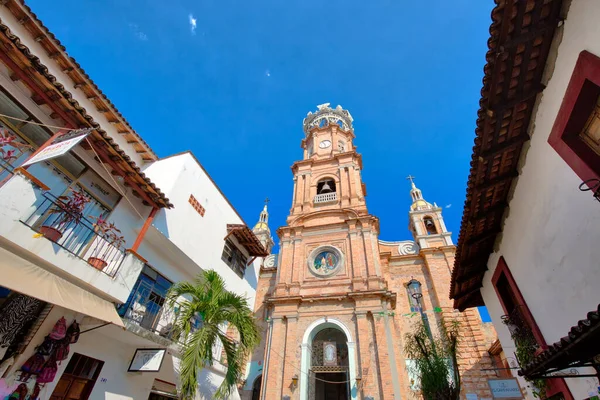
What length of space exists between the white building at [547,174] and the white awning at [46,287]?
28.7ft

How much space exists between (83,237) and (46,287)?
6.72ft

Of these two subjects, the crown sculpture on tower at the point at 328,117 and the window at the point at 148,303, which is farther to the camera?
the crown sculpture on tower at the point at 328,117

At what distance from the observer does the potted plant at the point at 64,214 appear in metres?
6.71

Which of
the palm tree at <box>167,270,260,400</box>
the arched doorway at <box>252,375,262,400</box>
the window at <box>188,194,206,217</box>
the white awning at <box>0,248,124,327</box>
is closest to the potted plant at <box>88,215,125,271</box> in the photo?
the white awning at <box>0,248,124,327</box>

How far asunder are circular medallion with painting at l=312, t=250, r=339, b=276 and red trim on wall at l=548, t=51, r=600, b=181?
14.9 m

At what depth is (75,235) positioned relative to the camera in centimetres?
768

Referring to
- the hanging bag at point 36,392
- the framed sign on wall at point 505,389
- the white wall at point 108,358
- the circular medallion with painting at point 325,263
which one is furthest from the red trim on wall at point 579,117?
the framed sign on wall at point 505,389

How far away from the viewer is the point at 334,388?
57.5 ft

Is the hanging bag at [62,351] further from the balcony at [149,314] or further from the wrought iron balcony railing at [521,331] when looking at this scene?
the wrought iron balcony railing at [521,331]

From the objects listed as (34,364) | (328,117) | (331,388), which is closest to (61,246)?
(34,364)

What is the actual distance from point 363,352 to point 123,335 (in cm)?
1101

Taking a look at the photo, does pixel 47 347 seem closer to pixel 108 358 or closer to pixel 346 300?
pixel 108 358

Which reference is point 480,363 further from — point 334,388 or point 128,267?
point 128,267

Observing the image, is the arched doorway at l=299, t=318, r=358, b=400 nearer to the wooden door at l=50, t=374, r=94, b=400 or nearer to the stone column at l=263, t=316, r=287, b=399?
the stone column at l=263, t=316, r=287, b=399
